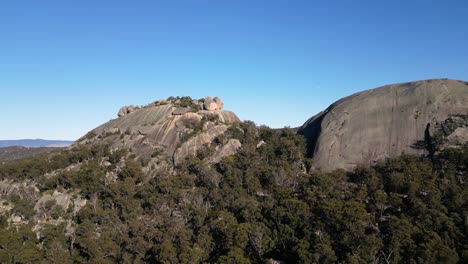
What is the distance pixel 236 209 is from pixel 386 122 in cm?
3527

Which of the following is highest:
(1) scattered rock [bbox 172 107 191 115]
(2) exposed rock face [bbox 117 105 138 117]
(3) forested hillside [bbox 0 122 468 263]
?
(2) exposed rock face [bbox 117 105 138 117]

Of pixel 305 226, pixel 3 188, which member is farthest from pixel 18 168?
pixel 305 226

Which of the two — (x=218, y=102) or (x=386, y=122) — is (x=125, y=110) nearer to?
(x=218, y=102)

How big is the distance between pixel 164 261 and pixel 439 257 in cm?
2728

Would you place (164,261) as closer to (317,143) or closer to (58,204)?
(58,204)

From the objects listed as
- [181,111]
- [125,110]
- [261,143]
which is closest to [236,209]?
[261,143]

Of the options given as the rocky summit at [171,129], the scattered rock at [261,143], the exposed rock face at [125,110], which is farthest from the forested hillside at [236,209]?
the exposed rock face at [125,110]

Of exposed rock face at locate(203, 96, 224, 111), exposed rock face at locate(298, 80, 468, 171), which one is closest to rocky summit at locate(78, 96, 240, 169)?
exposed rock face at locate(203, 96, 224, 111)

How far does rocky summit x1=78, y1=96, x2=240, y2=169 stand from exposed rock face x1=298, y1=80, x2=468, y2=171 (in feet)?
64.3

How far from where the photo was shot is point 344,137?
62750 millimetres

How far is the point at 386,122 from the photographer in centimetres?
6156

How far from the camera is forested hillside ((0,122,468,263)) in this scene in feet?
113

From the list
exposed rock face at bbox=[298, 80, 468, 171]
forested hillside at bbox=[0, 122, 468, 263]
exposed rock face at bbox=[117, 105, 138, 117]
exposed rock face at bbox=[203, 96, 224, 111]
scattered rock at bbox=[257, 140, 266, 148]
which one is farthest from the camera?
exposed rock face at bbox=[117, 105, 138, 117]

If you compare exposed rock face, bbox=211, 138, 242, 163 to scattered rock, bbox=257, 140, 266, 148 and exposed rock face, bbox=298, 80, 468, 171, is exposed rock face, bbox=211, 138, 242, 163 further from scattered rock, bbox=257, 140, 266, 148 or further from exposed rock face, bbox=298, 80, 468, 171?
exposed rock face, bbox=298, 80, 468, 171
